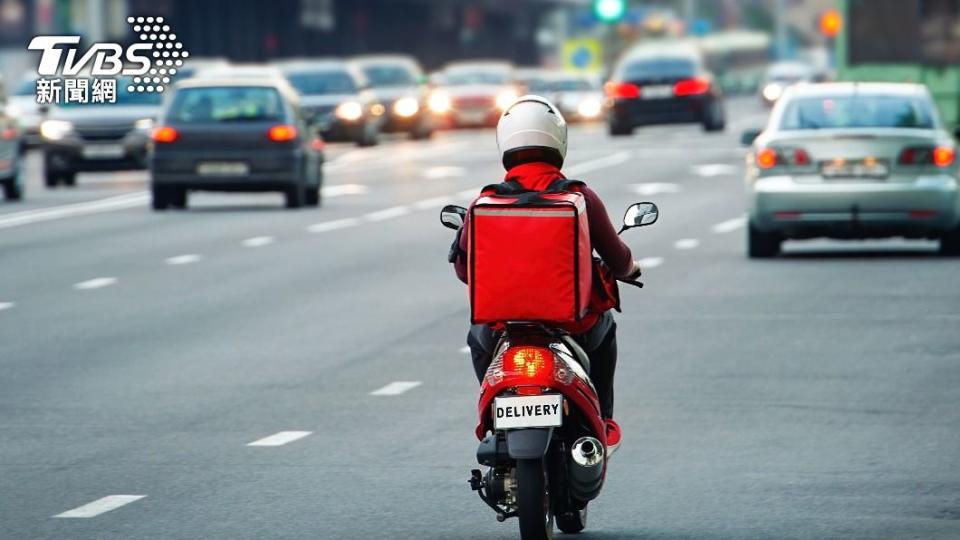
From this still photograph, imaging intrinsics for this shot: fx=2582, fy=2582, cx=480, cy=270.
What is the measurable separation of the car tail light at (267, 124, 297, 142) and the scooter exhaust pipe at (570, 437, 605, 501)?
22.0 m

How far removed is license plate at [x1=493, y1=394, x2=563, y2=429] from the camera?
7355mm

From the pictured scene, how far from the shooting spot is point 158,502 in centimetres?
898

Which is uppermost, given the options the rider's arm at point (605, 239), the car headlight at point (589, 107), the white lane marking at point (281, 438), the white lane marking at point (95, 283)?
the rider's arm at point (605, 239)

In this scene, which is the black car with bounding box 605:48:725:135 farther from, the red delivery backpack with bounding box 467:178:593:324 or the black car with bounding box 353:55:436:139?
the red delivery backpack with bounding box 467:178:593:324

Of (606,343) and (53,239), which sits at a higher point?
(606,343)

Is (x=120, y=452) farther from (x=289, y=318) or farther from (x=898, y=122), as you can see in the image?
(x=898, y=122)

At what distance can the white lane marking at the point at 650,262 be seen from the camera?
20.5 metres

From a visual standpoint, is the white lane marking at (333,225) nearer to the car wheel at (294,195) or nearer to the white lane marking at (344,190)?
the car wheel at (294,195)

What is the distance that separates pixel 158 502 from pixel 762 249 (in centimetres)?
1240

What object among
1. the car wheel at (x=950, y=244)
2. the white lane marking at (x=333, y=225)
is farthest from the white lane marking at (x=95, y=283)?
the car wheel at (x=950, y=244)

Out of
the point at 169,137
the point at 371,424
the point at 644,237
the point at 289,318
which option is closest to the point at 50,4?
the point at 169,137

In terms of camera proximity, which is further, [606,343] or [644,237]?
[644,237]

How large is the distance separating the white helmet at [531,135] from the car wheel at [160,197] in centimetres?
2236

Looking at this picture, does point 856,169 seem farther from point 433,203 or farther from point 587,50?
point 587,50
